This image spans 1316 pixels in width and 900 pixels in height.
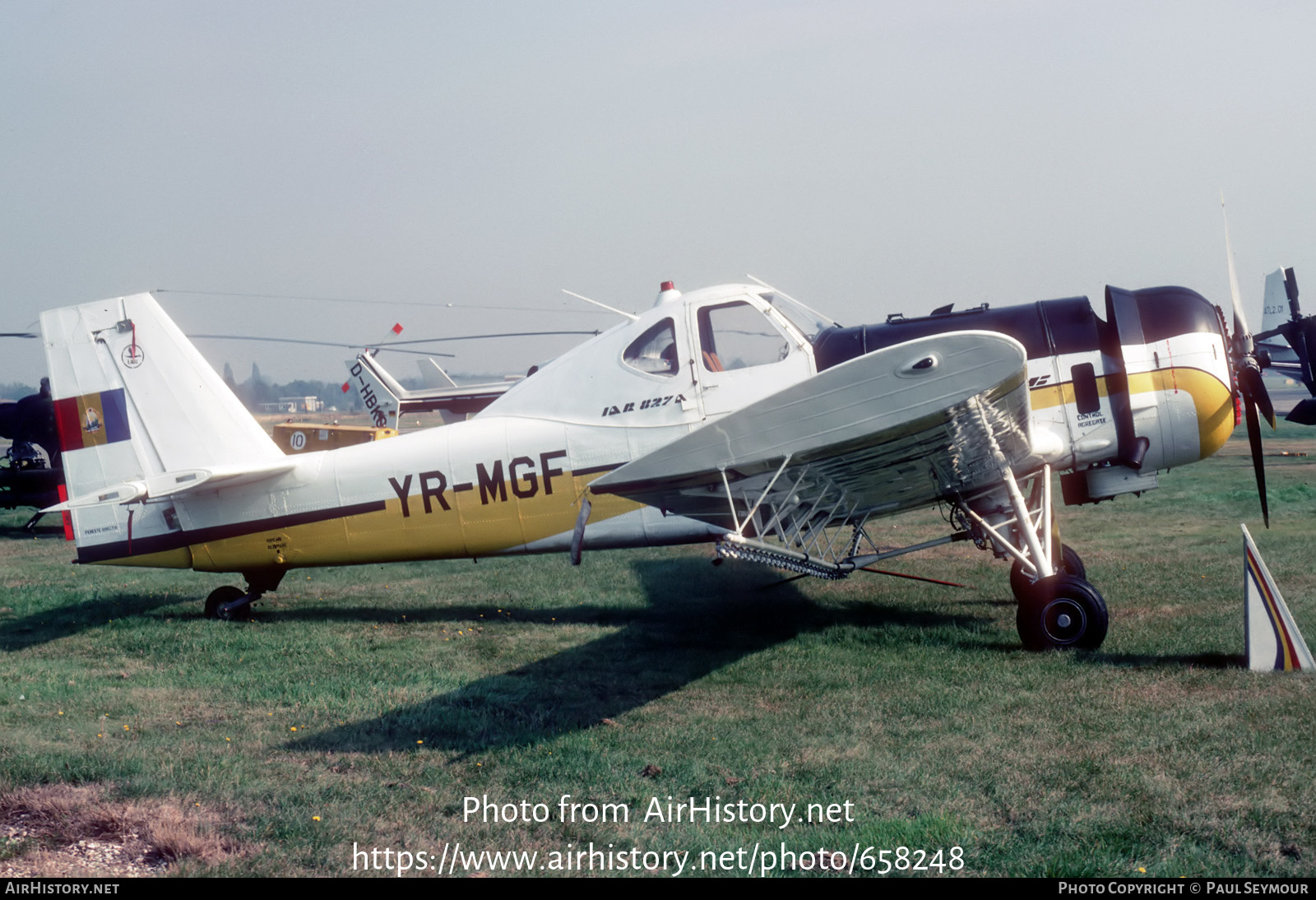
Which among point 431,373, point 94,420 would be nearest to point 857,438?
point 94,420

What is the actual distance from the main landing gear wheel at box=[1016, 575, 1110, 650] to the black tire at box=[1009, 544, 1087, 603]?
0.46 feet

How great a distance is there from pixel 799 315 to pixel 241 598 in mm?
6358

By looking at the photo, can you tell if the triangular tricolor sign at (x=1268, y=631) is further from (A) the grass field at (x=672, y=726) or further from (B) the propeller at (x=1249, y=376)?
(B) the propeller at (x=1249, y=376)

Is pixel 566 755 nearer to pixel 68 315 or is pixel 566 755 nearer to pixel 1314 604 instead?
pixel 1314 604

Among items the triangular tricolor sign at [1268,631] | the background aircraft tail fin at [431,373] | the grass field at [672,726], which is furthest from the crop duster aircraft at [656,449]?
the background aircraft tail fin at [431,373]

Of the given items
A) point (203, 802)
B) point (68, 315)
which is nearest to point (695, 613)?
point (203, 802)

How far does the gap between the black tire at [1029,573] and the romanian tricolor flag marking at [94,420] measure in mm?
8566

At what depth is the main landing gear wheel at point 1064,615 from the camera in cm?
681

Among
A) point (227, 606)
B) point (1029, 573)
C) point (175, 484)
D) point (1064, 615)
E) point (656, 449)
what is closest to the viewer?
point (656, 449)

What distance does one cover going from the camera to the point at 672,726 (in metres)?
5.75

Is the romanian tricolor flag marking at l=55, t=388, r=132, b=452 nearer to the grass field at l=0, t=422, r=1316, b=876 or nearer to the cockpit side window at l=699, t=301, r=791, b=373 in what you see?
the grass field at l=0, t=422, r=1316, b=876

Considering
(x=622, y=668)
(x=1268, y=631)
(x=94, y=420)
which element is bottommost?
(x=1268, y=631)

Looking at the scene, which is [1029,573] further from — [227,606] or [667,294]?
[227,606]

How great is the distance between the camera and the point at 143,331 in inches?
359
